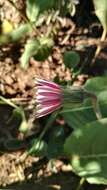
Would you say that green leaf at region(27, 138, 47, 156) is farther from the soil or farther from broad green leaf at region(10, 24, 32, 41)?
broad green leaf at region(10, 24, 32, 41)

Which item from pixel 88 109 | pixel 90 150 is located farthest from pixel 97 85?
pixel 90 150

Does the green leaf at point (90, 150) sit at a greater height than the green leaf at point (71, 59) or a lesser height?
lesser

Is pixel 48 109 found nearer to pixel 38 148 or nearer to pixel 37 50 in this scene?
pixel 38 148

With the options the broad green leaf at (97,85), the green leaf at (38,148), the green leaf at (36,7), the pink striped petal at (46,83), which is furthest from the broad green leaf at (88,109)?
the green leaf at (36,7)

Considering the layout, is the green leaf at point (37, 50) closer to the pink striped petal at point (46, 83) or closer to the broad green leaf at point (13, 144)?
the broad green leaf at point (13, 144)

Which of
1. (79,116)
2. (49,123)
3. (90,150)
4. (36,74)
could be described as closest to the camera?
(90,150)

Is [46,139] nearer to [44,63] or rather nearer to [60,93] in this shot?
[44,63]

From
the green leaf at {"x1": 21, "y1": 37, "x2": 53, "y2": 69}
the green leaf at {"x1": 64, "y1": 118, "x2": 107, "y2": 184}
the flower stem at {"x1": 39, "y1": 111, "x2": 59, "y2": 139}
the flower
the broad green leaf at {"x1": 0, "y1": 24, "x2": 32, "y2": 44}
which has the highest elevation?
the broad green leaf at {"x1": 0, "y1": 24, "x2": 32, "y2": 44}

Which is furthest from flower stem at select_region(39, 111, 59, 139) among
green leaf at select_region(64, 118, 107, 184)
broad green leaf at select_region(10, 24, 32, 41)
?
broad green leaf at select_region(10, 24, 32, 41)
